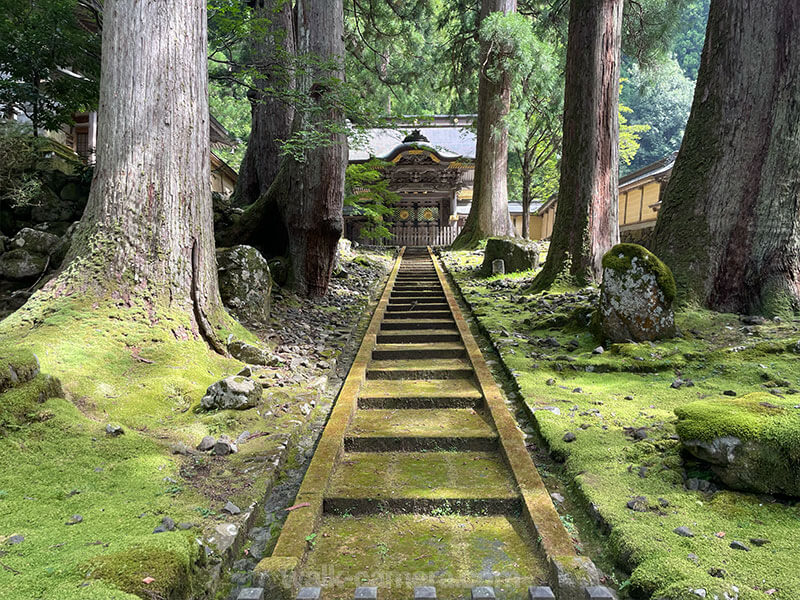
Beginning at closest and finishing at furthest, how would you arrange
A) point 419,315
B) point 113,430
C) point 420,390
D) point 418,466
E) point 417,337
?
1. point 113,430
2. point 418,466
3. point 420,390
4. point 417,337
5. point 419,315

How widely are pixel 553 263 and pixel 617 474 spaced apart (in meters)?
5.14

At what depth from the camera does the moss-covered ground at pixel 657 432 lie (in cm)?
200

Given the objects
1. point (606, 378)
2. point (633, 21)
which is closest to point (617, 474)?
point (606, 378)

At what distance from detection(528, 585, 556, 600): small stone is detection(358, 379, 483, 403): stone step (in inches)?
84.3

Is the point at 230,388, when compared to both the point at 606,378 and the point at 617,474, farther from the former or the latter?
the point at 606,378

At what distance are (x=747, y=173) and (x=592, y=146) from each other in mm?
2445

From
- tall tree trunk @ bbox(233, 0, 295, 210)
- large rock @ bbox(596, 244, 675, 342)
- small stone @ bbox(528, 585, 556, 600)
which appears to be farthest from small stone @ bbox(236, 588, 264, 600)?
tall tree trunk @ bbox(233, 0, 295, 210)

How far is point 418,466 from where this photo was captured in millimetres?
3203

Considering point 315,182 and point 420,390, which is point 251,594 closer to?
point 420,390

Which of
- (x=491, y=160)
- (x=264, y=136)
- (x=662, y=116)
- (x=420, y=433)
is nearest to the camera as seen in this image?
(x=420, y=433)

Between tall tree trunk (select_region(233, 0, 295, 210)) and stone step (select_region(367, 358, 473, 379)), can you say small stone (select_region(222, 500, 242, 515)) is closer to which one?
stone step (select_region(367, 358, 473, 379))

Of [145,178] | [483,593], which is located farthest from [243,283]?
[483,593]

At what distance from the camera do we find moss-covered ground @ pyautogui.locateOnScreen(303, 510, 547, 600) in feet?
6.91

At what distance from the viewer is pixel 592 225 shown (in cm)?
720
